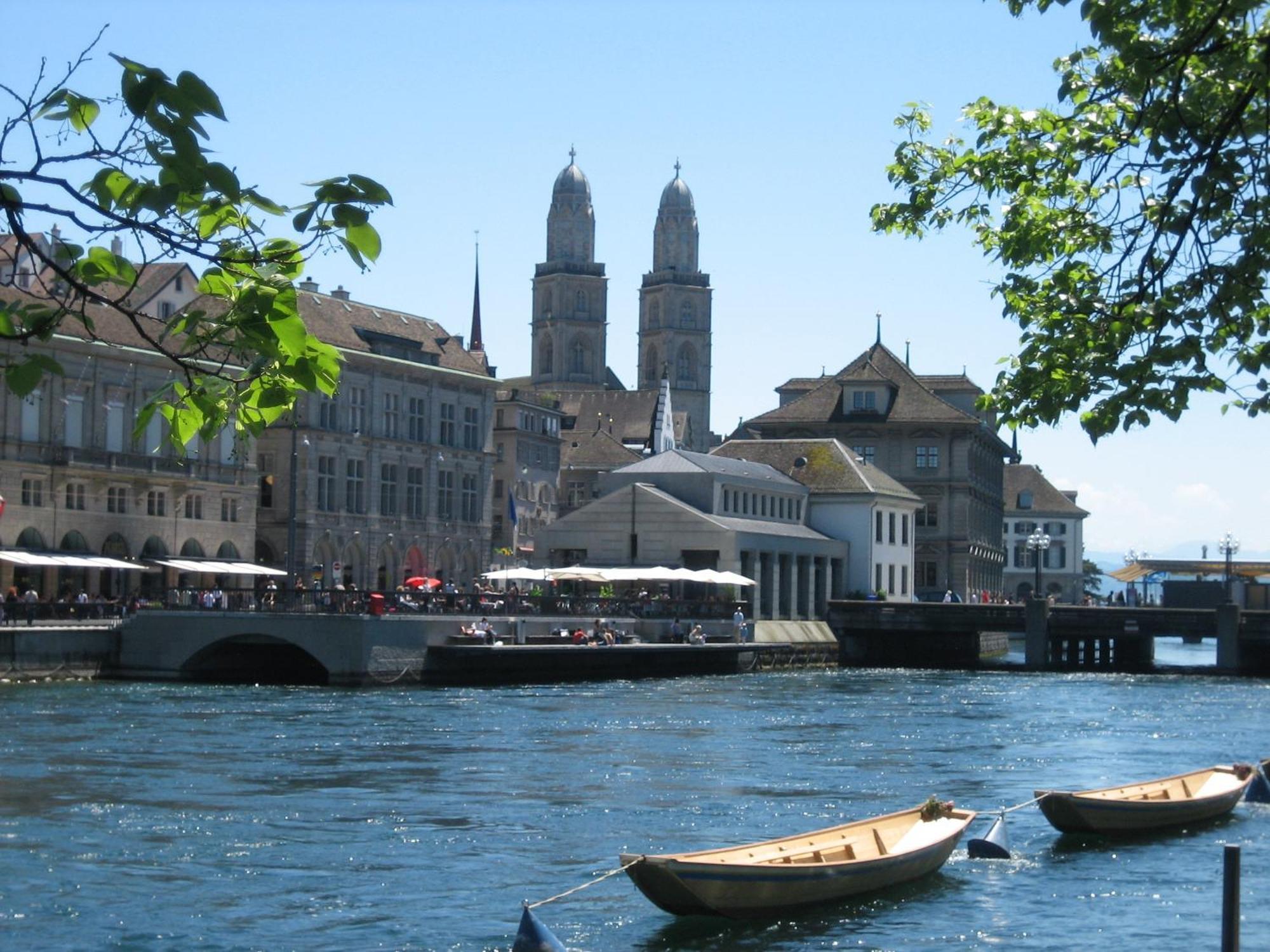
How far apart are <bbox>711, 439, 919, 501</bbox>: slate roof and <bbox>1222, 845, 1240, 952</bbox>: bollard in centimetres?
8959

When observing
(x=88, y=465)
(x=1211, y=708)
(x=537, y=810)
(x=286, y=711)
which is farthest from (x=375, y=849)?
(x=88, y=465)

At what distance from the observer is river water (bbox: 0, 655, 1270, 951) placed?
2167 cm

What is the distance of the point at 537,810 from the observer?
30.8 metres

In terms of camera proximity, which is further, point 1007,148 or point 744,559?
point 744,559

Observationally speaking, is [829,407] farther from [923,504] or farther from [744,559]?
[744,559]

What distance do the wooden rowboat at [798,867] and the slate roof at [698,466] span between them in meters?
67.5

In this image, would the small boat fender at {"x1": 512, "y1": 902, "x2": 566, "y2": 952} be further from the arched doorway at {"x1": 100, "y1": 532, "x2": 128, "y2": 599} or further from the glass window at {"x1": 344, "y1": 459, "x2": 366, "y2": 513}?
the glass window at {"x1": 344, "y1": 459, "x2": 366, "y2": 513}

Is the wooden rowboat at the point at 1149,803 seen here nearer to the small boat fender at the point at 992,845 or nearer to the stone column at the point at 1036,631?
the small boat fender at the point at 992,845

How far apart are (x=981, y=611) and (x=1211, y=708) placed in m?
29.2

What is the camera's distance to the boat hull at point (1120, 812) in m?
28.9

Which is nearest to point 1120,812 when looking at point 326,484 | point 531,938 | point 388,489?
point 531,938

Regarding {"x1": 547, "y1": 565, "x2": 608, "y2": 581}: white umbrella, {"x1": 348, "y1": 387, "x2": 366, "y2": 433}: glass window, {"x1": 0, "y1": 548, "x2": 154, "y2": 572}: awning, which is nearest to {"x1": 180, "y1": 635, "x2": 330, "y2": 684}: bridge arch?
{"x1": 0, "y1": 548, "x2": 154, "y2": 572}: awning

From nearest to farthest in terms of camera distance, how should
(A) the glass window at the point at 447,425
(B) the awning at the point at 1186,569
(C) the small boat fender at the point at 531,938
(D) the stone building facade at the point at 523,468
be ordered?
(C) the small boat fender at the point at 531,938 → (A) the glass window at the point at 447,425 → (D) the stone building facade at the point at 523,468 → (B) the awning at the point at 1186,569

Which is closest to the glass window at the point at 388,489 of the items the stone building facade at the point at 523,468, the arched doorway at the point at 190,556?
the arched doorway at the point at 190,556
